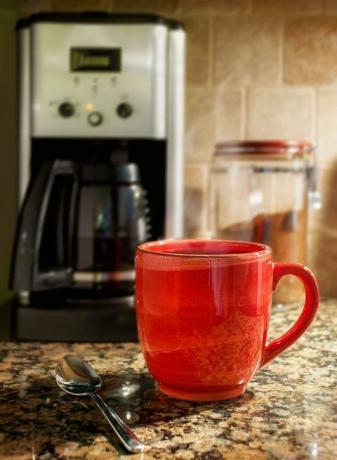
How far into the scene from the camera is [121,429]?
0.51 metres

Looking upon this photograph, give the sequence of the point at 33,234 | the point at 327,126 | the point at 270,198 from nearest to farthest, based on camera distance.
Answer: the point at 33,234
the point at 270,198
the point at 327,126

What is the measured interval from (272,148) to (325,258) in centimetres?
26

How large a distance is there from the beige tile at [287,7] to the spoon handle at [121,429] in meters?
0.79

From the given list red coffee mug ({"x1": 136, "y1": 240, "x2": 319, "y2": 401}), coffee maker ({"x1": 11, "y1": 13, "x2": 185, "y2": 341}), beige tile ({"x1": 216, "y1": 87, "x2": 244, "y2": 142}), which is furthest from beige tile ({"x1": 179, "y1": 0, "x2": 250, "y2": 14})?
red coffee mug ({"x1": 136, "y1": 240, "x2": 319, "y2": 401})

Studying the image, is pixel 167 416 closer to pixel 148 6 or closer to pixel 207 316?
pixel 207 316

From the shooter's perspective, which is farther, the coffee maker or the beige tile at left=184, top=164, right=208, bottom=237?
the beige tile at left=184, top=164, right=208, bottom=237

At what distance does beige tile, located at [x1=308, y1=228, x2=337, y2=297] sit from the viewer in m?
1.17

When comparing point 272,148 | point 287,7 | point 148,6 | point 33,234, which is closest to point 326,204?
point 272,148

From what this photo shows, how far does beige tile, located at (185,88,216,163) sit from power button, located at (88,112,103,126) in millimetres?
275

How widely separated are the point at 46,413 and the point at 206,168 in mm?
680

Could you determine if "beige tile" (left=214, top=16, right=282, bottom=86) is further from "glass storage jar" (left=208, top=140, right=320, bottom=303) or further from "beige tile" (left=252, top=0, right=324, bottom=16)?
"glass storage jar" (left=208, top=140, right=320, bottom=303)

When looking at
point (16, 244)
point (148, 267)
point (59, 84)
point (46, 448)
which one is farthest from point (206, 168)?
point (46, 448)

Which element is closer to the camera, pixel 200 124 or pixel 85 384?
pixel 85 384

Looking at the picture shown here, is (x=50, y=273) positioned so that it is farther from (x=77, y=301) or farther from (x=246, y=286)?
(x=246, y=286)
